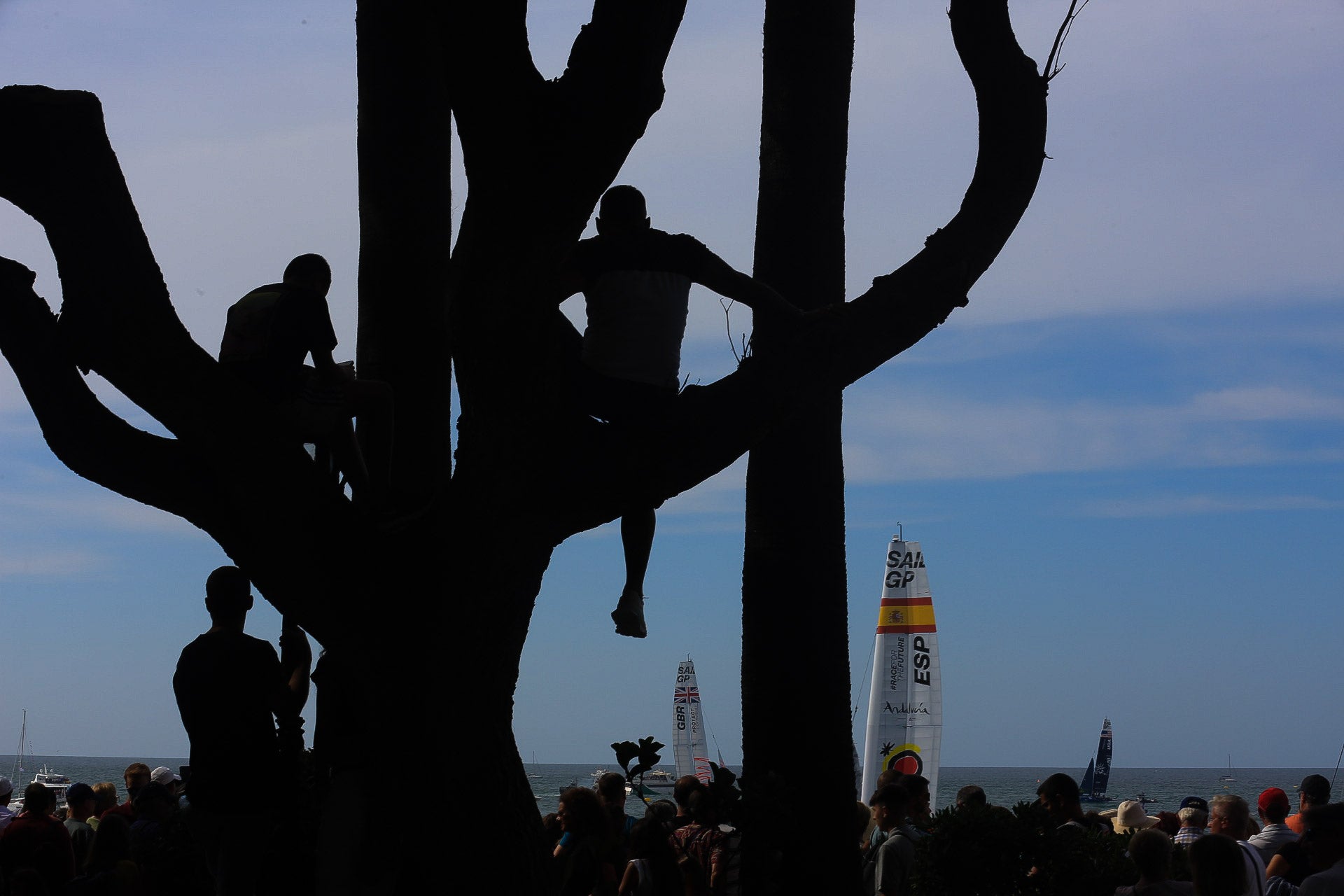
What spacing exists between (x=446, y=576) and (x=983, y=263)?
2.11 meters

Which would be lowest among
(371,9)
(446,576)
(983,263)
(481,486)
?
(446,576)

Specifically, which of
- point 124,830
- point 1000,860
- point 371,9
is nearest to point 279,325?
point 371,9

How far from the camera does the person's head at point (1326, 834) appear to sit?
18.0 ft

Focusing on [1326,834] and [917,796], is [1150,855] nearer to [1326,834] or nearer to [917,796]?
[1326,834]

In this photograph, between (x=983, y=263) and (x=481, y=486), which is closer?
(x=481, y=486)

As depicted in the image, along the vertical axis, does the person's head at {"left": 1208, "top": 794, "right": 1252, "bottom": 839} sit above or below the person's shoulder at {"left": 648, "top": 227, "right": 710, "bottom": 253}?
below

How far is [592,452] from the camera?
13.8 ft

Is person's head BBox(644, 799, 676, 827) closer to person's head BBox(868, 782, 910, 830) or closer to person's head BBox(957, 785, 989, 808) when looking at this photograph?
person's head BBox(868, 782, 910, 830)

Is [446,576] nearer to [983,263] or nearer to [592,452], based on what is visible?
[592,452]

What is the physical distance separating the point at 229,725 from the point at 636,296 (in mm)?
2145

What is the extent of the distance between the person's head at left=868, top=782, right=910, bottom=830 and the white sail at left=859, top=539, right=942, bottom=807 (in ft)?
55.7

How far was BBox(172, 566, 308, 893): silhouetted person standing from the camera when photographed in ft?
15.8

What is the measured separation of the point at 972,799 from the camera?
7.94m

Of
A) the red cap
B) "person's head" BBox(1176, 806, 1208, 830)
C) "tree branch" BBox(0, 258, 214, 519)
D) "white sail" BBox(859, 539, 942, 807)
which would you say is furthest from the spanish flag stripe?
"tree branch" BBox(0, 258, 214, 519)
